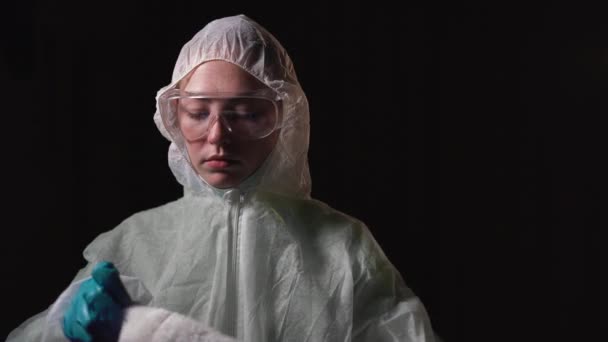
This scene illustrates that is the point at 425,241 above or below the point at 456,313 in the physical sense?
above

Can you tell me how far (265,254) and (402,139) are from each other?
0.77 m

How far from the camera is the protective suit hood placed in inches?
63.1

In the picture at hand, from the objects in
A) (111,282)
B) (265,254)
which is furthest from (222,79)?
(111,282)

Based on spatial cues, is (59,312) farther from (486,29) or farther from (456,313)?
(486,29)

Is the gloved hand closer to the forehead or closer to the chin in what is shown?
the chin

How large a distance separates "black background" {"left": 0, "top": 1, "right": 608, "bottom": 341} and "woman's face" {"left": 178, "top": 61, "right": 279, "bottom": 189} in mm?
602

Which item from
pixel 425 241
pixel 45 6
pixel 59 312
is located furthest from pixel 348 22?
pixel 59 312

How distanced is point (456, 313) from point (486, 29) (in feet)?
2.85

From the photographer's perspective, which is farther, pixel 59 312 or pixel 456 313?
pixel 456 313

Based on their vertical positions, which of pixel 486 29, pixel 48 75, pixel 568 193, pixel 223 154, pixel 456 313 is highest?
pixel 486 29

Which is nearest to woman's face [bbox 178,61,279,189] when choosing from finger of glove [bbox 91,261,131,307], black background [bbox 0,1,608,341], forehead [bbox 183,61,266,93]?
forehead [bbox 183,61,266,93]

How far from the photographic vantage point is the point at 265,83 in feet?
5.20

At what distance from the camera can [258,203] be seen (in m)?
1.66

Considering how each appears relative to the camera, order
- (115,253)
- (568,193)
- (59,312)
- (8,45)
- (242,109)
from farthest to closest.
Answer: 1. (568,193)
2. (8,45)
3. (115,253)
4. (242,109)
5. (59,312)
